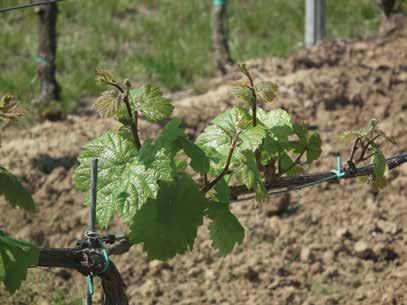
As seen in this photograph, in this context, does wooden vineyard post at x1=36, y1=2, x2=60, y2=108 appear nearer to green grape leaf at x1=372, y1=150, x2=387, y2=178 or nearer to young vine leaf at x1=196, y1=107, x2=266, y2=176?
young vine leaf at x1=196, y1=107, x2=266, y2=176

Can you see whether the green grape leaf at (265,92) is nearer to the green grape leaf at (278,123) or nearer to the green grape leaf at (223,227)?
the green grape leaf at (278,123)

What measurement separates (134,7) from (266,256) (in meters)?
2.83

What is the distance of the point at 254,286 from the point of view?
11.9ft

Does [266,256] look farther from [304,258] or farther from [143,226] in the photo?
[143,226]

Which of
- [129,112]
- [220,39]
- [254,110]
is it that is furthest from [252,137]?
[220,39]

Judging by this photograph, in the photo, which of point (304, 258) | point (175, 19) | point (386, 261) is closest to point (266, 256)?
point (304, 258)

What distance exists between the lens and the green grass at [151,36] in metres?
5.11

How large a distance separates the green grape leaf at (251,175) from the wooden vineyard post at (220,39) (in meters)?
2.87

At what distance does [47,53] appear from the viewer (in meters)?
4.61

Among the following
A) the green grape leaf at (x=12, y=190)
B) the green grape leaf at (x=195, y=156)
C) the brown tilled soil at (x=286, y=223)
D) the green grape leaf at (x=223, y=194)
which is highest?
the green grape leaf at (x=195, y=156)

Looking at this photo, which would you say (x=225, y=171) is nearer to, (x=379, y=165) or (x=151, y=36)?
(x=379, y=165)

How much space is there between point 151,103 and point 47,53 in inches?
98.4

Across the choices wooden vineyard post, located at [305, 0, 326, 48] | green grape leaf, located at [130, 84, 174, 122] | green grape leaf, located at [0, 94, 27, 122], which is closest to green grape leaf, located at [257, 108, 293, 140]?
green grape leaf, located at [130, 84, 174, 122]

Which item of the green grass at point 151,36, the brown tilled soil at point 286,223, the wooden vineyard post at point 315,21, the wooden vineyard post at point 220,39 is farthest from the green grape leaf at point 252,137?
the wooden vineyard post at point 315,21
